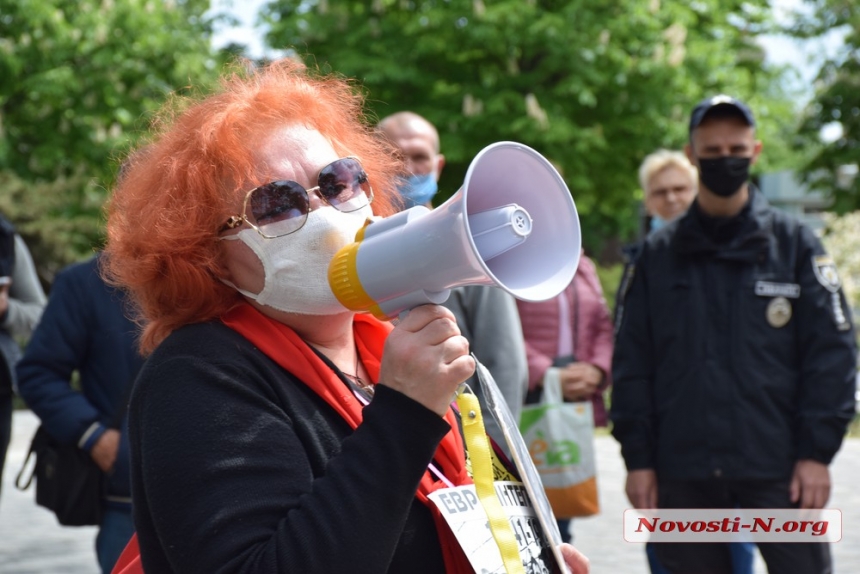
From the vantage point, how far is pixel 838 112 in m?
16.0

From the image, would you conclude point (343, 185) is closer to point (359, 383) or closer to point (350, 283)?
point (350, 283)

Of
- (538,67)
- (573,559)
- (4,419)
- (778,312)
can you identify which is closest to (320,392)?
(573,559)

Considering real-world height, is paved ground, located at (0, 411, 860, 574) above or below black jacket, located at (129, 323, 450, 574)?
below

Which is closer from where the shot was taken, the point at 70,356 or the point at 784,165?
the point at 70,356

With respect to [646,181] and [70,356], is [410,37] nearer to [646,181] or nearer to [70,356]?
[646,181]

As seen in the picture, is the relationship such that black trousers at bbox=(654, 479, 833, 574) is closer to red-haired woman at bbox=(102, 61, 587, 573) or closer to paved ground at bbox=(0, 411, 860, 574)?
red-haired woman at bbox=(102, 61, 587, 573)

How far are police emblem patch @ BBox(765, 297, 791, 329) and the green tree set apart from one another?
31.8ft

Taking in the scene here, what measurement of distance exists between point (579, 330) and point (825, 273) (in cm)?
157

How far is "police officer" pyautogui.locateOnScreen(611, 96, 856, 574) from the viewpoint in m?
3.90

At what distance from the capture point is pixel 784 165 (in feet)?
133

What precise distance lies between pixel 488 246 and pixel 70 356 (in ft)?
9.77

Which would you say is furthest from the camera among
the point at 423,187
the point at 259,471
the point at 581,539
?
the point at 581,539

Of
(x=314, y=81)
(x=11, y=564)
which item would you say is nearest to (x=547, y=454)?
(x=314, y=81)

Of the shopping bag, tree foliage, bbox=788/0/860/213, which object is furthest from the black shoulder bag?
tree foliage, bbox=788/0/860/213
